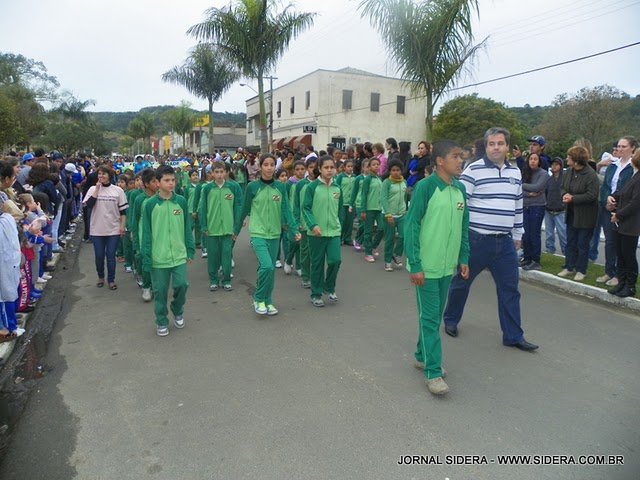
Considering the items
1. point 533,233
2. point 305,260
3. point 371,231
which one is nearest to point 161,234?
point 305,260

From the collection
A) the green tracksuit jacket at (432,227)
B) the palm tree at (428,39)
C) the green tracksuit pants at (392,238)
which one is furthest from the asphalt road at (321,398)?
the palm tree at (428,39)

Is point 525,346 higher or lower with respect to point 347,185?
lower

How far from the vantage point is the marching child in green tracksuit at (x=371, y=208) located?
8.72 m

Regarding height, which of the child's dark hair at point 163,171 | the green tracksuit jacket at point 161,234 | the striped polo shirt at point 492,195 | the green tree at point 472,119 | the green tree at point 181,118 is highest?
the green tree at point 181,118

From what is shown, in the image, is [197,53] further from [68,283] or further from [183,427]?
[183,427]

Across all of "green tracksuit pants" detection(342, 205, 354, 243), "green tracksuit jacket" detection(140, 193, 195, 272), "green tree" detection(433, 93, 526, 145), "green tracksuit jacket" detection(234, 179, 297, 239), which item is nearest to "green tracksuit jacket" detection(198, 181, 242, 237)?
"green tracksuit jacket" detection(234, 179, 297, 239)

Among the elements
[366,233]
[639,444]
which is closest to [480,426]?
[639,444]

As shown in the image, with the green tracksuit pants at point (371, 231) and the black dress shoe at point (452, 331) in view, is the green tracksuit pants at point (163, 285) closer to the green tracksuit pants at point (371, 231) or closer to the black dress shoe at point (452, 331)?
the black dress shoe at point (452, 331)

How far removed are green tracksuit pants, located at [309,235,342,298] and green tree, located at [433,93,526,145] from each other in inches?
1376

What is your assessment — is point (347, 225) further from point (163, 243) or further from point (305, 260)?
point (163, 243)

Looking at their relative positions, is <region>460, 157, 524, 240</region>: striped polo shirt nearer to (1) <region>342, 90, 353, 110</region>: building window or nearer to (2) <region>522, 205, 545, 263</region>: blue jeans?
(2) <region>522, 205, 545, 263</region>: blue jeans

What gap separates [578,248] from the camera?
23.3ft

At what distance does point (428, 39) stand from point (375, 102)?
27688 mm

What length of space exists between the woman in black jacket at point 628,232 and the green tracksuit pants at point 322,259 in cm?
359
